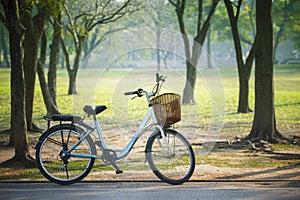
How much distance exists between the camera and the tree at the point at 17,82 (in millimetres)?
9289

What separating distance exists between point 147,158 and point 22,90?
108 inches

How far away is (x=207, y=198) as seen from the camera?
7184 mm

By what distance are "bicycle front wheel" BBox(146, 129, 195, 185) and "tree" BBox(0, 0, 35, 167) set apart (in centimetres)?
247

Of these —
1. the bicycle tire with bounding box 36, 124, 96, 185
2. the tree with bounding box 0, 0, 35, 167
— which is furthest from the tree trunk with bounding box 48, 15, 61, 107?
the bicycle tire with bounding box 36, 124, 96, 185

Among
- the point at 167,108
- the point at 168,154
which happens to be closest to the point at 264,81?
Result: the point at 168,154

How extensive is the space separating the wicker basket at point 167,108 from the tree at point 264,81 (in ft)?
15.9

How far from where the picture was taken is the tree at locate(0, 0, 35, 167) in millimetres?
9289

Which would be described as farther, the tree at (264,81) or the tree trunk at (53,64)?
the tree trunk at (53,64)

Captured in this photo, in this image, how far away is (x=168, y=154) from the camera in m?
8.05

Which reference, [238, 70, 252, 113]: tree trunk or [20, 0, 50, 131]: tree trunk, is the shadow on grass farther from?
[238, 70, 252, 113]: tree trunk

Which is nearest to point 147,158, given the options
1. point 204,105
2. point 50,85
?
point 50,85

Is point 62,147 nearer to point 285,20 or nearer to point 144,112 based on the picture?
point 144,112

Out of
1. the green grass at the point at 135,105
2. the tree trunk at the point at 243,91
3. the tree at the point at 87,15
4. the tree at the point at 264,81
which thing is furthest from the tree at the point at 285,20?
the tree at the point at 264,81

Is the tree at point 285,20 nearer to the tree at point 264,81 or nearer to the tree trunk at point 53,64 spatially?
the tree trunk at point 53,64
